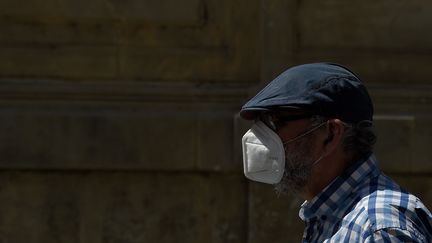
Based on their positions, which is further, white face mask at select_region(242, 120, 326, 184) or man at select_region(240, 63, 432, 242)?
white face mask at select_region(242, 120, 326, 184)

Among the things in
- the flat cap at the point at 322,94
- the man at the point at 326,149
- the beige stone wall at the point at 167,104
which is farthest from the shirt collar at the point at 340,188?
the beige stone wall at the point at 167,104

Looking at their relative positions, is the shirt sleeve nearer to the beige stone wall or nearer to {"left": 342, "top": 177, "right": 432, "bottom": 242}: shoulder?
{"left": 342, "top": 177, "right": 432, "bottom": 242}: shoulder

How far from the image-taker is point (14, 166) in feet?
20.3

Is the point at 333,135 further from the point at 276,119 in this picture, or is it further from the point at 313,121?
the point at 276,119

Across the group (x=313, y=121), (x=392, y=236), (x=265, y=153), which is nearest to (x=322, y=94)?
(x=313, y=121)

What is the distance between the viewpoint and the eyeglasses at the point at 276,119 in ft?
8.76

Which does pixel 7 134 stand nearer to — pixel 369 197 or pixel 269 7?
pixel 269 7

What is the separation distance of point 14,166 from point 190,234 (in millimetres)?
1202

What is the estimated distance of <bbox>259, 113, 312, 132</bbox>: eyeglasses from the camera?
2.67m

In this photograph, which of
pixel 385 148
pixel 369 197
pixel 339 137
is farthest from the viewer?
pixel 385 148

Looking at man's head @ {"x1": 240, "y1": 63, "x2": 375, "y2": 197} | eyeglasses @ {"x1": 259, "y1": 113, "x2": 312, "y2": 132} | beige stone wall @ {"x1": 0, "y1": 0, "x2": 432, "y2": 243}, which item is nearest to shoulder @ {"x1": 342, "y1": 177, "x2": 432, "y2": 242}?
man's head @ {"x1": 240, "y1": 63, "x2": 375, "y2": 197}

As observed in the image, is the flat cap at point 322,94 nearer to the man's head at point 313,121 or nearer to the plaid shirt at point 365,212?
the man's head at point 313,121

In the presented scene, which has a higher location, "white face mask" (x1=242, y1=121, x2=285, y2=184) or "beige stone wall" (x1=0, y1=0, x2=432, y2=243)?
"white face mask" (x1=242, y1=121, x2=285, y2=184)

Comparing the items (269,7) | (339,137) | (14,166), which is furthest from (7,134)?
(339,137)
